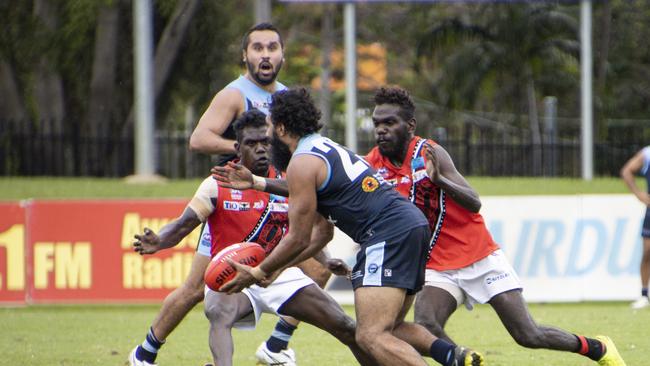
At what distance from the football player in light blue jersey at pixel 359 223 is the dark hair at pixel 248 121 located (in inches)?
33.9

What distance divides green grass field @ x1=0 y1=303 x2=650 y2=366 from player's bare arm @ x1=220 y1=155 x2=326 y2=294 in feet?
9.22

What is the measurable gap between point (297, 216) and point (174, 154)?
1636 cm

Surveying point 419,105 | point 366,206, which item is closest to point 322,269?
point 366,206

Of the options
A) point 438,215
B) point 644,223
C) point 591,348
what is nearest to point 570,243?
point 644,223

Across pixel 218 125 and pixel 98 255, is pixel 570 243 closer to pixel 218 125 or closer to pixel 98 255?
pixel 98 255

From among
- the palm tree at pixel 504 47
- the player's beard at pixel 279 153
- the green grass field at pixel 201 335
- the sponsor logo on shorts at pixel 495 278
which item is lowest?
the green grass field at pixel 201 335

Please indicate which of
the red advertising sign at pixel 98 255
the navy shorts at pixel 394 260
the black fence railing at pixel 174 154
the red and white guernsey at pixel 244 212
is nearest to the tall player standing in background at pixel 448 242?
the navy shorts at pixel 394 260

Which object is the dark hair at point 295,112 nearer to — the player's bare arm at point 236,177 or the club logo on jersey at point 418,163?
the player's bare arm at point 236,177

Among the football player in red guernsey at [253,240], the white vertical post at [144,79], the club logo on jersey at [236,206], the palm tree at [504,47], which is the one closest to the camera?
the football player in red guernsey at [253,240]

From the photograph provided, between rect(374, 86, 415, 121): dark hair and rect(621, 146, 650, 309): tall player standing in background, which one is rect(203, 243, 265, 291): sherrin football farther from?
rect(621, 146, 650, 309): tall player standing in background

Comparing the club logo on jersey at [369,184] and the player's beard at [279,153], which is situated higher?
the player's beard at [279,153]

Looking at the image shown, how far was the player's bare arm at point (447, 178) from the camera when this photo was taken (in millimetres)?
7461

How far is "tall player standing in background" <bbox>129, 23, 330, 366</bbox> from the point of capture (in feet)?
27.9

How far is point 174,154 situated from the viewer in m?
23.0
